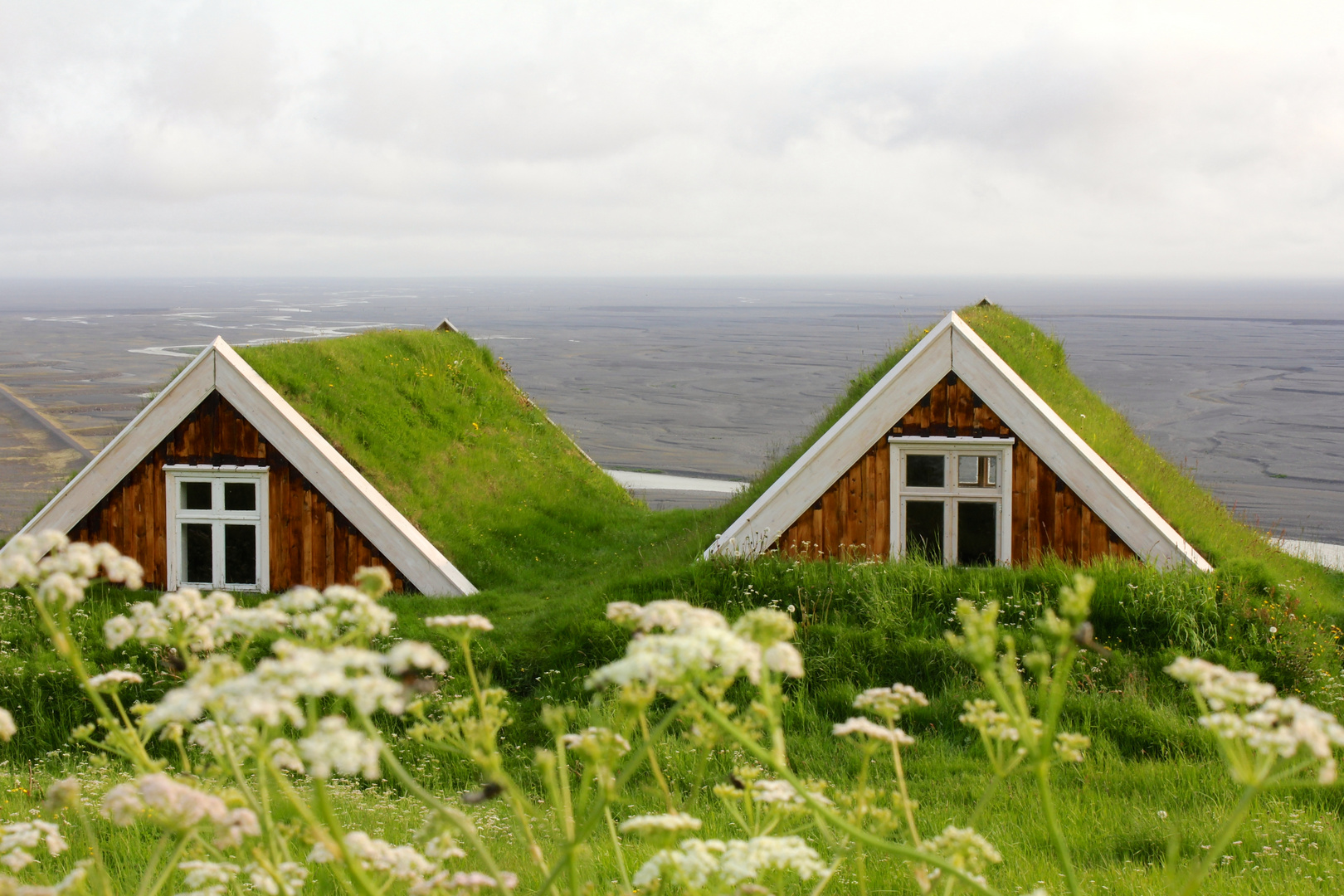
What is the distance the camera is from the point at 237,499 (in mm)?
12266

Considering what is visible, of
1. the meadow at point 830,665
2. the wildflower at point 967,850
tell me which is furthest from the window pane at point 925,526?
the wildflower at point 967,850

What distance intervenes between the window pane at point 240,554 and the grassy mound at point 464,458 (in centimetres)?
192

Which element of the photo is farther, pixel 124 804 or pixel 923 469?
pixel 923 469

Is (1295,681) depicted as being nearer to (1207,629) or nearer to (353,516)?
(1207,629)

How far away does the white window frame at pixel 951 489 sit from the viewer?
36.7 feet

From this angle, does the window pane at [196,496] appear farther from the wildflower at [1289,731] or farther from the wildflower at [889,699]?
the wildflower at [1289,731]

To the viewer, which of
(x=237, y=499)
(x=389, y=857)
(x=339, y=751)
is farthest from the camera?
(x=237, y=499)

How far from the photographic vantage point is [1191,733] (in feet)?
28.8

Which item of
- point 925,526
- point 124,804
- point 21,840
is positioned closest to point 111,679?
point 21,840

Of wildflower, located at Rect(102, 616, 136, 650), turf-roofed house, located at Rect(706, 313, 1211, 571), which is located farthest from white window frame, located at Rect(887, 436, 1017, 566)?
wildflower, located at Rect(102, 616, 136, 650)

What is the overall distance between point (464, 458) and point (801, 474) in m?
6.82

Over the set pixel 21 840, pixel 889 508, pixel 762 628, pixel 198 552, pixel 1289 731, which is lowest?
→ pixel 198 552

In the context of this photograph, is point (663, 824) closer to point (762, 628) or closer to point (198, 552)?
point (762, 628)

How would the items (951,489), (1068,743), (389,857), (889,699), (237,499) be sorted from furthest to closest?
(237,499), (951,489), (889,699), (1068,743), (389,857)
